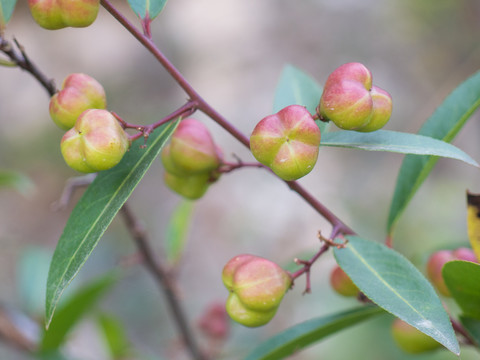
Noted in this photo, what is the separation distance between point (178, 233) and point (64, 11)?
922 millimetres

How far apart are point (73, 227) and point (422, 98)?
388 cm

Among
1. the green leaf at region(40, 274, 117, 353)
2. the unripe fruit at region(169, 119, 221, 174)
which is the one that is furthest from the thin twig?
the unripe fruit at region(169, 119, 221, 174)

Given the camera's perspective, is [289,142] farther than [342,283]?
No

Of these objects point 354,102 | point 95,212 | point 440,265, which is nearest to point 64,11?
point 95,212

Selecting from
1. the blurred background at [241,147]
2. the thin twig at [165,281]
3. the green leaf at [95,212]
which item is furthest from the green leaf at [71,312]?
the blurred background at [241,147]

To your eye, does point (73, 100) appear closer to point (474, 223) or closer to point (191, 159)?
point (191, 159)

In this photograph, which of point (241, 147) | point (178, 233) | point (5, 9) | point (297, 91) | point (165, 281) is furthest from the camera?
point (241, 147)

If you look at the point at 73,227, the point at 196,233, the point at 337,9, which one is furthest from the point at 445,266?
the point at 337,9

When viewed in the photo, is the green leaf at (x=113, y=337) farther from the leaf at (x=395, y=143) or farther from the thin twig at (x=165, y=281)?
the leaf at (x=395, y=143)

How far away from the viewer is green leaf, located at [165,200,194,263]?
64.1 inches

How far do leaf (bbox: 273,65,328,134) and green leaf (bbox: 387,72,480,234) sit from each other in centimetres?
24

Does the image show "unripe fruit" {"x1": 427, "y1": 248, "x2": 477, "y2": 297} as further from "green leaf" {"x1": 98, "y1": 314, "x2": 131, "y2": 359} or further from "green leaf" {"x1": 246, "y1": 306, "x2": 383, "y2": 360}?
"green leaf" {"x1": 98, "y1": 314, "x2": 131, "y2": 359}

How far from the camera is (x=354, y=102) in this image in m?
0.81

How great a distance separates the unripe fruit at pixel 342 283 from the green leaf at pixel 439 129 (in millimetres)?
161
